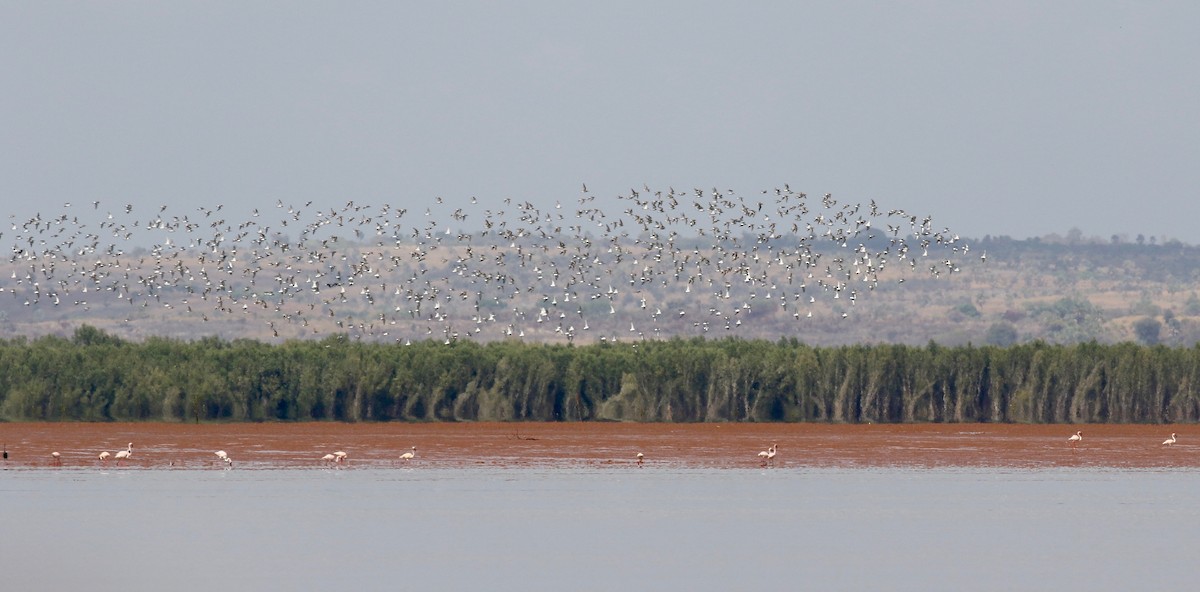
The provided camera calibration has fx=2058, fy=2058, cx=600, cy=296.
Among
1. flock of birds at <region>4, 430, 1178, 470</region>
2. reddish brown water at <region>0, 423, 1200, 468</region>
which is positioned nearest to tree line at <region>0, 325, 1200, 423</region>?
reddish brown water at <region>0, 423, 1200, 468</region>

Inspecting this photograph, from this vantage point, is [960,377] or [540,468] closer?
[540,468]

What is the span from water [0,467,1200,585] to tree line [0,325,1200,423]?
75.4 feet

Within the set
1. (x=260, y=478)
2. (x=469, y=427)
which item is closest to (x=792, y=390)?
(x=469, y=427)

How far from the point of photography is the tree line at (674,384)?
68.8 meters

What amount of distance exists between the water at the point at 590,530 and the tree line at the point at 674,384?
2298 centimetres

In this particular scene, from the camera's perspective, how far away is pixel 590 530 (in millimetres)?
33312

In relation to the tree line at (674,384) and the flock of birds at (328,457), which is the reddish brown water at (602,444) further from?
the tree line at (674,384)

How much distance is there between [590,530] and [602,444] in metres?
23.1

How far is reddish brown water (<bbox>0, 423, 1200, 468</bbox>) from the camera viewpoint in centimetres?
4975

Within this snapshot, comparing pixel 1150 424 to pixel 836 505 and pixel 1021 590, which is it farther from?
pixel 1021 590

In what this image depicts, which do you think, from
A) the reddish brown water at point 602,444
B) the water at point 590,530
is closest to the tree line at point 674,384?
the reddish brown water at point 602,444

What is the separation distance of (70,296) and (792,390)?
4873 inches

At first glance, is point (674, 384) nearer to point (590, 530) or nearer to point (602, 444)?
point (602, 444)

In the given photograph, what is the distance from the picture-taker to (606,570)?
28281mm
